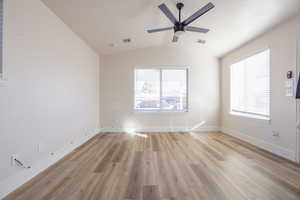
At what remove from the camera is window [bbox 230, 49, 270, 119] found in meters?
3.21

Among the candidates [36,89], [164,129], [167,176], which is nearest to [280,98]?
[167,176]

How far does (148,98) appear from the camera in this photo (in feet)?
16.2

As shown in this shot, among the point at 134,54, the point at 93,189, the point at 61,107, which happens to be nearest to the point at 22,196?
the point at 93,189

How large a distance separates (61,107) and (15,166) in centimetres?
117

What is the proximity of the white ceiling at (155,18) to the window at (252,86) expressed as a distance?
60cm

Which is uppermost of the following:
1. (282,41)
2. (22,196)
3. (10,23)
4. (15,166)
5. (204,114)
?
(282,41)

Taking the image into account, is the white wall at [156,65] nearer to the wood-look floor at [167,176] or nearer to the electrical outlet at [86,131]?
the electrical outlet at [86,131]

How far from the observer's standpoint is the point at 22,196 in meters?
1.61

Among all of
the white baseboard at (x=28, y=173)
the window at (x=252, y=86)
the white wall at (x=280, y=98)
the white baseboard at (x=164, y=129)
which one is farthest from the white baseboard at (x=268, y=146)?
the white baseboard at (x=28, y=173)

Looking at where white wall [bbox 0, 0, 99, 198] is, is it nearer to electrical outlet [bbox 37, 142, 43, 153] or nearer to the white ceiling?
electrical outlet [bbox 37, 142, 43, 153]

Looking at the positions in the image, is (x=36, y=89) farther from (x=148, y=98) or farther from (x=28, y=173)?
(x=148, y=98)

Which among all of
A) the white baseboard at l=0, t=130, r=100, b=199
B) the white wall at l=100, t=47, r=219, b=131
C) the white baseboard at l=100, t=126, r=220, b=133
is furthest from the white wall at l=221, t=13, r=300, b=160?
the white baseboard at l=0, t=130, r=100, b=199

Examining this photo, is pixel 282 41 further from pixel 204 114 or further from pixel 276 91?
pixel 204 114

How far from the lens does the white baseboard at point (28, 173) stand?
162cm
